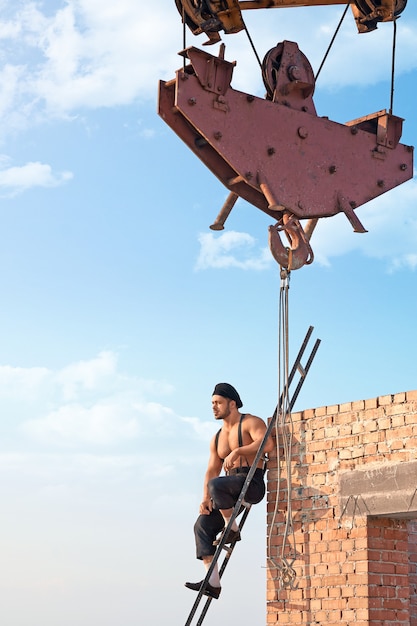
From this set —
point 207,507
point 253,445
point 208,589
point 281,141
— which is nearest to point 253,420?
point 253,445

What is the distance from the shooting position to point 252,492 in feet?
27.2

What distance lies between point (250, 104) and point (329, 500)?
303 centimetres

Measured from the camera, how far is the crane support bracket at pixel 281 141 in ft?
23.3

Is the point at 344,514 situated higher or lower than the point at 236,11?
lower

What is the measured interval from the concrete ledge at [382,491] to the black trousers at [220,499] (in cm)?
73

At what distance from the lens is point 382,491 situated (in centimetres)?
767

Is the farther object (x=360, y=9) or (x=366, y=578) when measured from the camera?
(x=360, y=9)

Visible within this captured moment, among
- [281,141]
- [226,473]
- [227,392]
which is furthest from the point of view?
[227,392]

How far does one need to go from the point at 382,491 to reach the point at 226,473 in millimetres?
1380

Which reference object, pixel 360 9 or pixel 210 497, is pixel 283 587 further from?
pixel 360 9

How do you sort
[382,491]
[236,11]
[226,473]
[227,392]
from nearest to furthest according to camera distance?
[382,491] < [236,11] < [226,473] < [227,392]

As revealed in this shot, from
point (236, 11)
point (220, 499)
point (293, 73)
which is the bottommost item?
point (220, 499)

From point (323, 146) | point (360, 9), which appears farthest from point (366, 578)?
point (360, 9)

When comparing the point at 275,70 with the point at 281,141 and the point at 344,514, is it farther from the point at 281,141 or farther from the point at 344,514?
the point at 344,514
